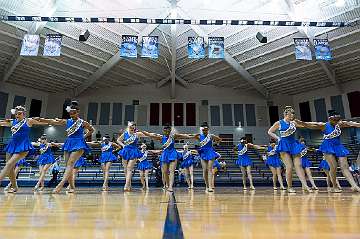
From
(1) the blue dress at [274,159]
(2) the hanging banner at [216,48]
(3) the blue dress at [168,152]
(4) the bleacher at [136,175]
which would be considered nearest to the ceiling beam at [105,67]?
(2) the hanging banner at [216,48]

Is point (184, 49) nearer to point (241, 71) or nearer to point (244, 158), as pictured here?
point (241, 71)

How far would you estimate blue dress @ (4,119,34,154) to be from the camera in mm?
5414

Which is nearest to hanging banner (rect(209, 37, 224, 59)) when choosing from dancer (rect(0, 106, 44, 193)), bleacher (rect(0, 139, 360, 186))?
bleacher (rect(0, 139, 360, 186))

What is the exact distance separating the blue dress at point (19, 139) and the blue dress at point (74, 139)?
0.68 metres

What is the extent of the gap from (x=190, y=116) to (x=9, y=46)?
52.5 ft

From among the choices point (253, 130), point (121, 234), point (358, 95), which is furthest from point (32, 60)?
point (358, 95)

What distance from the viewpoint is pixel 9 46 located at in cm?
1947

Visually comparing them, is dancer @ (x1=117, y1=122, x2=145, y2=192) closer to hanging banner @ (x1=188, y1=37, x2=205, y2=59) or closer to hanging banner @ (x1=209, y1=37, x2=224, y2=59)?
hanging banner @ (x1=188, y1=37, x2=205, y2=59)

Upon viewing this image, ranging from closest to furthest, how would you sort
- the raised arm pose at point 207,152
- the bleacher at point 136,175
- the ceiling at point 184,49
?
the raised arm pose at point 207,152, the bleacher at point 136,175, the ceiling at point 184,49

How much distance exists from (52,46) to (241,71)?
14.5 meters

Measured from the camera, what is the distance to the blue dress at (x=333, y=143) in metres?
6.60

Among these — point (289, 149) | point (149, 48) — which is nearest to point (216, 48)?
point (149, 48)

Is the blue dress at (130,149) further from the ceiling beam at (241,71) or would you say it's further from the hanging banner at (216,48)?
the ceiling beam at (241,71)

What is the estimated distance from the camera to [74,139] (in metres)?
5.71
